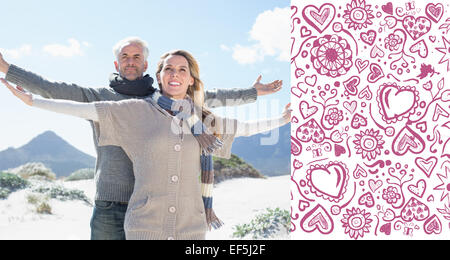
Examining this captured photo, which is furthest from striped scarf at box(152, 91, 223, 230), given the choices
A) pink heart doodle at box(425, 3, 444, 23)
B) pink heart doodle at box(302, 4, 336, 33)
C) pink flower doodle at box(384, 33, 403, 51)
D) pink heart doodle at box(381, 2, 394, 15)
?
pink heart doodle at box(425, 3, 444, 23)

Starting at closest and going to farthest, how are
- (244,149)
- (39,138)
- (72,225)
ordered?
(72,225)
(244,149)
(39,138)

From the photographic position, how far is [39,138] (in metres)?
27.1

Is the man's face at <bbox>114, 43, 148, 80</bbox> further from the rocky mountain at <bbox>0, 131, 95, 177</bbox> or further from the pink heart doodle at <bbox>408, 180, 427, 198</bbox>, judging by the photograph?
the rocky mountain at <bbox>0, 131, 95, 177</bbox>

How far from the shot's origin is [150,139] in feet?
5.06

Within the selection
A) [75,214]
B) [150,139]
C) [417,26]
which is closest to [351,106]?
[417,26]

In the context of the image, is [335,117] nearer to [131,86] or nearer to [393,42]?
[393,42]

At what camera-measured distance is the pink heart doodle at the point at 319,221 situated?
131 inches

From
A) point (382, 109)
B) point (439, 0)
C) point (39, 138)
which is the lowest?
point (39, 138)

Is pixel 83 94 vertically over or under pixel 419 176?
over

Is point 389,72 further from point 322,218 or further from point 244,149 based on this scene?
point 244,149

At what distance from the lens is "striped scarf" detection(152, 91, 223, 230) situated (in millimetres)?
1643

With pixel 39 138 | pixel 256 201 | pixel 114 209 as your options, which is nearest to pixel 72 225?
pixel 256 201

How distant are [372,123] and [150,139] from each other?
2.31 meters
